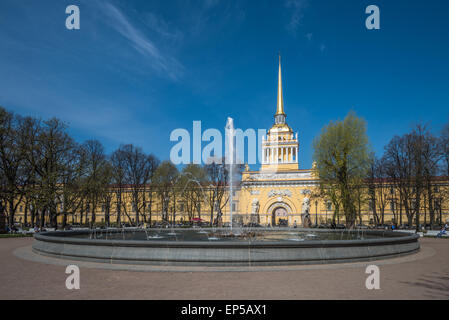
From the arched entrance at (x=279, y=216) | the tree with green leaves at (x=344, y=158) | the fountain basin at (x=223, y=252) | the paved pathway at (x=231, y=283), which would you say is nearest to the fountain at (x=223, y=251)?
the fountain basin at (x=223, y=252)

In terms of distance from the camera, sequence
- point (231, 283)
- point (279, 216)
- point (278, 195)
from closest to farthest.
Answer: point (231, 283), point (278, 195), point (279, 216)

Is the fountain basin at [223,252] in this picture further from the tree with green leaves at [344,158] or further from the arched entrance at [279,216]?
the arched entrance at [279,216]

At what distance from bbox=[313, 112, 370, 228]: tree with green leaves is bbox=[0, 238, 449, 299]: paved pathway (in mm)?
22503

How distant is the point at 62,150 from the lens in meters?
35.9

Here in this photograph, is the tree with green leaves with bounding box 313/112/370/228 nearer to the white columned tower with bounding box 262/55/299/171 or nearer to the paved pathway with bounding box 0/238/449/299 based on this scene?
the paved pathway with bounding box 0/238/449/299

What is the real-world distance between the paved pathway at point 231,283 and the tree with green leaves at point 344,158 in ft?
73.8

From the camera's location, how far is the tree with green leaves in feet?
113

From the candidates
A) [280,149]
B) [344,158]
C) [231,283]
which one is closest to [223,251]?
[231,283]

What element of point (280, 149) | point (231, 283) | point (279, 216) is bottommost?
point (279, 216)

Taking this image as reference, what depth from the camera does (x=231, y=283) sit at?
9.34 m

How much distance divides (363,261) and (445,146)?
31.4m

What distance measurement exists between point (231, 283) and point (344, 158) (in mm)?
28459

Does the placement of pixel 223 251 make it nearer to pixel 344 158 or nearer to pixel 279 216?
pixel 344 158
